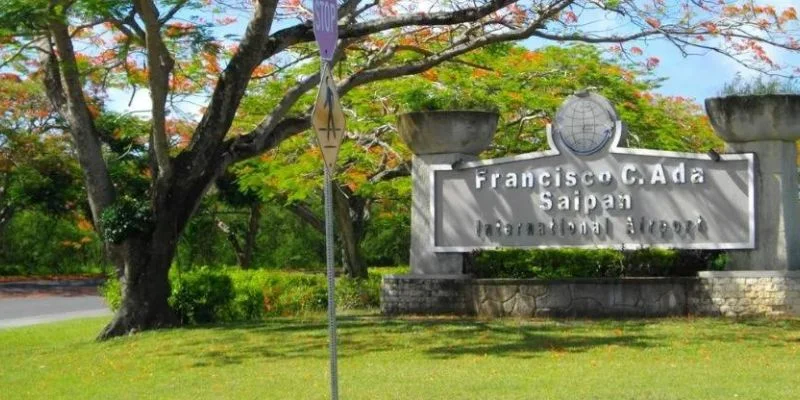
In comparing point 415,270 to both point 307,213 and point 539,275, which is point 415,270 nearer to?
point 539,275

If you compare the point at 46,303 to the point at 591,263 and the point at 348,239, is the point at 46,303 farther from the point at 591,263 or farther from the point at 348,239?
the point at 591,263

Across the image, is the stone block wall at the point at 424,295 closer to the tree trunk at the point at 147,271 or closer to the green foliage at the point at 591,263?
the green foliage at the point at 591,263

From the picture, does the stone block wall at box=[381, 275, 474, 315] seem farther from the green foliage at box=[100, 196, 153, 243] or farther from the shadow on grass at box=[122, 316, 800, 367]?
the green foliage at box=[100, 196, 153, 243]

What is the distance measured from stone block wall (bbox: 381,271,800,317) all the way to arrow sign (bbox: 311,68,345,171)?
10.0m

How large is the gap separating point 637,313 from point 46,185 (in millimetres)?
27174

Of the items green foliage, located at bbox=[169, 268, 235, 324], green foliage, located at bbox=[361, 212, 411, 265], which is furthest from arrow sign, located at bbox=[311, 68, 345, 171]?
green foliage, located at bbox=[361, 212, 411, 265]

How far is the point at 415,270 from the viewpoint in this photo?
19562mm

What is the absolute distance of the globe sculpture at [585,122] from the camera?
18094 mm

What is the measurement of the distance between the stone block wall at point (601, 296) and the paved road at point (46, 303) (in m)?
10.3

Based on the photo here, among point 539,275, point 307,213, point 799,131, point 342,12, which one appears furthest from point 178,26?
point 307,213

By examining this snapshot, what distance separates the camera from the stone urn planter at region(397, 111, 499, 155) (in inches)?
746

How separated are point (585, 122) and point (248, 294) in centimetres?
736

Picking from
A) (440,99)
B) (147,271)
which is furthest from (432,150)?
(147,271)

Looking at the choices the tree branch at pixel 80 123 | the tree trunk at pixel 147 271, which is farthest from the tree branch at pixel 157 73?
the tree branch at pixel 80 123
